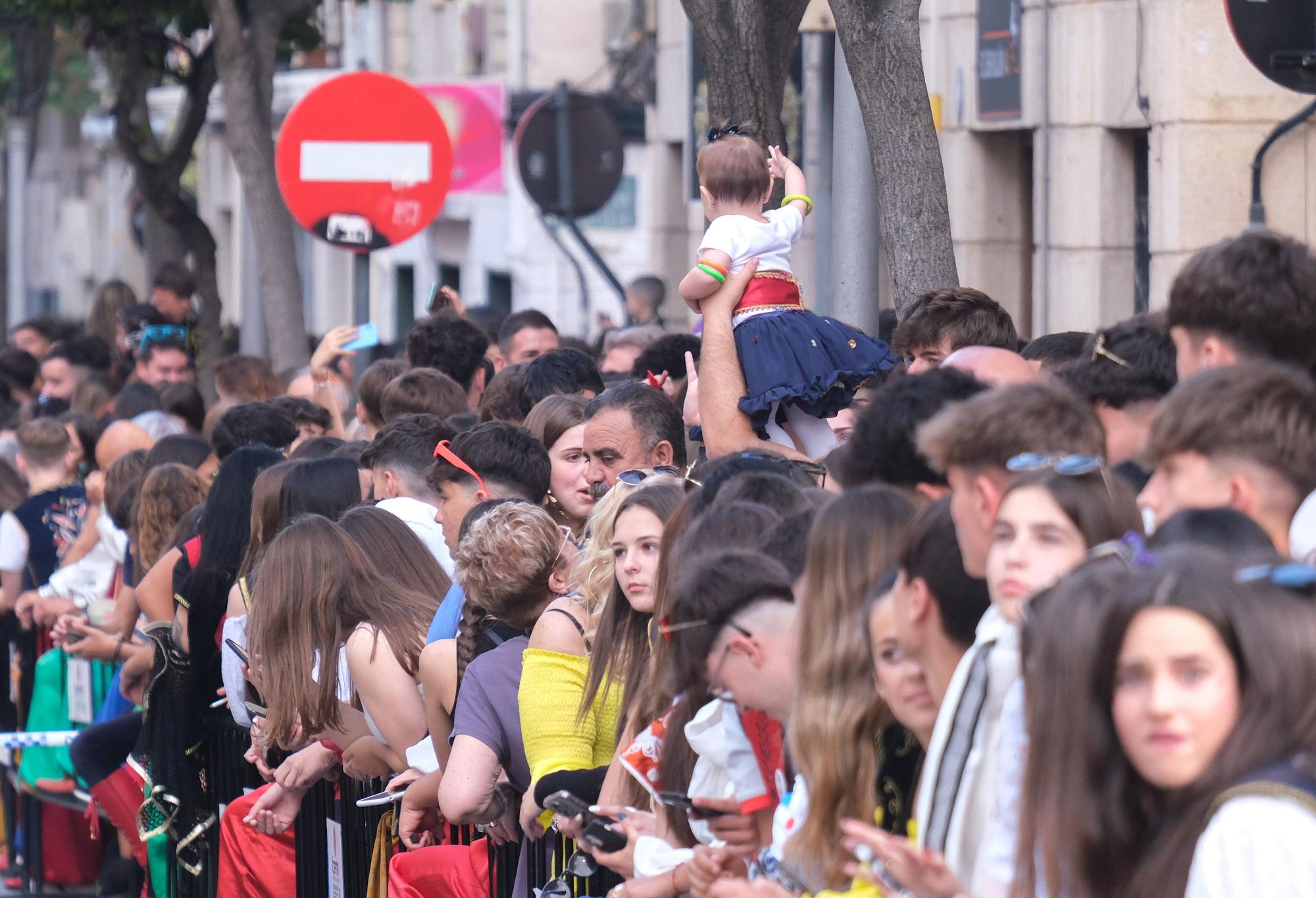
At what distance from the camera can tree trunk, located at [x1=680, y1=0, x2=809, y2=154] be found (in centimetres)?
731

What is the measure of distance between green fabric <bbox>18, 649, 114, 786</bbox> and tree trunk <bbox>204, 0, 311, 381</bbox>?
3483 mm

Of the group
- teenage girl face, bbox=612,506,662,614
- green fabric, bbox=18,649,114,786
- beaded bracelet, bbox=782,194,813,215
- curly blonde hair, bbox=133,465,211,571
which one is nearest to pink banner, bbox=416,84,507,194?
green fabric, bbox=18,649,114,786

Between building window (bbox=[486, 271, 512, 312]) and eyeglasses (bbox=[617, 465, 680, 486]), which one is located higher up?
building window (bbox=[486, 271, 512, 312])

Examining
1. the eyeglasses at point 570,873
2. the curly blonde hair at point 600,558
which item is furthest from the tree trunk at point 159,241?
the eyeglasses at point 570,873

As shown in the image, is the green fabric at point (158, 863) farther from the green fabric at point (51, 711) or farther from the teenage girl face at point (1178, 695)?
the teenage girl face at point (1178, 695)

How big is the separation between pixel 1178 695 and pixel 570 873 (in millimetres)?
2463

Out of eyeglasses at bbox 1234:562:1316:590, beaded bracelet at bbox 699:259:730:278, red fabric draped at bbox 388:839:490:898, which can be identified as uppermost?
beaded bracelet at bbox 699:259:730:278

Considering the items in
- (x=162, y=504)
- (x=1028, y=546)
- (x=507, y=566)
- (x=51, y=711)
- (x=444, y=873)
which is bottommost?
(x=51, y=711)

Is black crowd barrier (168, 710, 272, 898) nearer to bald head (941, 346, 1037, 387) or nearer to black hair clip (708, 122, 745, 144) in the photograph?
black hair clip (708, 122, 745, 144)

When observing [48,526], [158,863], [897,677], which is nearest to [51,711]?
[48,526]

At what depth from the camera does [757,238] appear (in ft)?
19.1

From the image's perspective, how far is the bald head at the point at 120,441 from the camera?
1021 cm

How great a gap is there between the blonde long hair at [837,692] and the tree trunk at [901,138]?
2.93m

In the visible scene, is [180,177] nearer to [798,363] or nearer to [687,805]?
[798,363]
